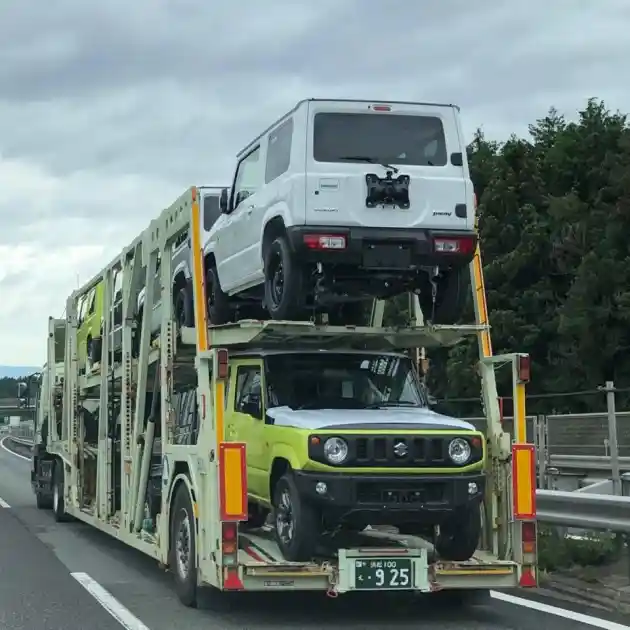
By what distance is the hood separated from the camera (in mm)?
9078

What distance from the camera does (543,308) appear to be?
4050cm

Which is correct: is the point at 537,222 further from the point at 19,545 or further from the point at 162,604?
the point at 162,604

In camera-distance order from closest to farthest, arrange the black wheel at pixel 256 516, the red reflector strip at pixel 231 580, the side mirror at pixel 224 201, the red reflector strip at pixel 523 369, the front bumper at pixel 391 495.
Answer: the red reflector strip at pixel 231 580 < the front bumper at pixel 391 495 < the red reflector strip at pixel 523 369 < the black wheel at pixel 256 516 < the side mirror at pixel 224 201

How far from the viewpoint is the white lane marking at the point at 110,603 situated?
30.0 ft

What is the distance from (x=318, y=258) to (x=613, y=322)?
26902 millimetres

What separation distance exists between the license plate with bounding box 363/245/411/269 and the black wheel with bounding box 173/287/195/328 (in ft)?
5.27

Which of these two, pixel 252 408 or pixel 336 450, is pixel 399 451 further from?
pixel 252 408

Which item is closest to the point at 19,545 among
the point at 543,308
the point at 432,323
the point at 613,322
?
the point at 432,323

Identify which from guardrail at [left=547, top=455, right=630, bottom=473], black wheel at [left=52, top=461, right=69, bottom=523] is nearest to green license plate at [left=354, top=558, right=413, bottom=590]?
guardrail at [left=547, top=455, right=630, bottom=473]

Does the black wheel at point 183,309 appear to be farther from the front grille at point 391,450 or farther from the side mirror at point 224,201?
the front grille at point 391,450

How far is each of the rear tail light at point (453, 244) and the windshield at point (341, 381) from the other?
1.17 meters

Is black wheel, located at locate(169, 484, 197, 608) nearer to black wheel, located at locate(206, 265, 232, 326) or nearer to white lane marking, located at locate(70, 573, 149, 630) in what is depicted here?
white lane marking, located at locate(70, 573, 149, 630)

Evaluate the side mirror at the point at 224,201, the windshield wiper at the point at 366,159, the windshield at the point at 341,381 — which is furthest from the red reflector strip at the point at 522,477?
the side mirror at the point at 224,201

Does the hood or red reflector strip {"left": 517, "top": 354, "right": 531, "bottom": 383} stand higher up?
red reflector strip {"left": 517, "top": 354, "right": 531, "bottom": 383}
